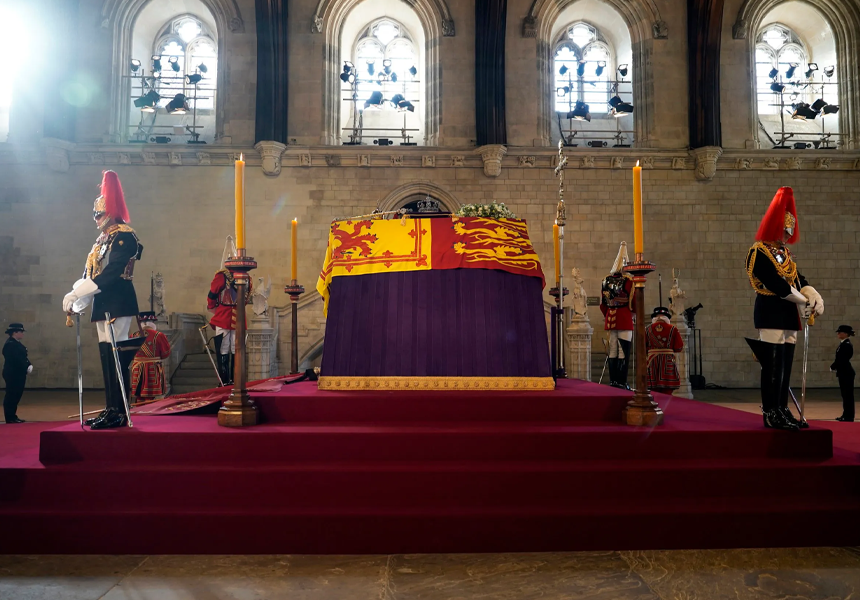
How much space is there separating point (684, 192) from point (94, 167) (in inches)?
539

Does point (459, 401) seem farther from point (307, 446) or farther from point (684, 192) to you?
point (684, 192)

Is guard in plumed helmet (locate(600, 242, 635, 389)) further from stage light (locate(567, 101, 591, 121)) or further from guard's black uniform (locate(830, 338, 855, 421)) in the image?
stage light (locate(567, 101, 591, 121))

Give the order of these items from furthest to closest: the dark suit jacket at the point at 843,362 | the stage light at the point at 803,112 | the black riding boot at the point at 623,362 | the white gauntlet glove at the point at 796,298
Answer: the stage light at the point at 803,112, the dark suit jacket at the point at 843,362, the black riding boot at the point at 623,362, the white gauntlet glove at the point at 796,298

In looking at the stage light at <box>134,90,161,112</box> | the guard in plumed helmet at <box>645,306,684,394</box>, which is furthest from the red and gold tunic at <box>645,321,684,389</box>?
the stage light at <box>134,90,161,112</box>

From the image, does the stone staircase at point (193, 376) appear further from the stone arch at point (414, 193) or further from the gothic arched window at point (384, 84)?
the gothic arched window at point (384, 84)

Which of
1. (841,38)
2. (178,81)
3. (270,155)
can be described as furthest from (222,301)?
(841,38)

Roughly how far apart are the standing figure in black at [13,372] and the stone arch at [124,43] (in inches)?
267

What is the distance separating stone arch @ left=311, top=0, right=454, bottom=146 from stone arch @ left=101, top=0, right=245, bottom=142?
203cm

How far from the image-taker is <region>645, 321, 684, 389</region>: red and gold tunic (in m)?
7.15

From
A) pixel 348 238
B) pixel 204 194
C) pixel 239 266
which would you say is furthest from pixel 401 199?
pixel 239 266

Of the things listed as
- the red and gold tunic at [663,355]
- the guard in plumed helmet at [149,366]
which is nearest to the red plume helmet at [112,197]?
the guard in plumed helmet at [149,366]

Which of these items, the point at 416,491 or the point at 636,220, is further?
the point at 636,220

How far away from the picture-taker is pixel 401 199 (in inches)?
505

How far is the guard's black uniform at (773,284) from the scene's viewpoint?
3588 millimetres
